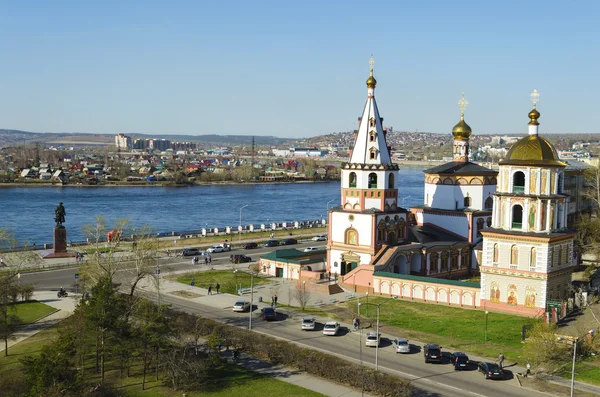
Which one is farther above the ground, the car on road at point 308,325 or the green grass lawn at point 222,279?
the car on road at point 308,325

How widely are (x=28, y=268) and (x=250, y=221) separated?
4638 centimetres

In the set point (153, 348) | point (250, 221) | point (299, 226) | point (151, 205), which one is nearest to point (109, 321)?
point (153, 348)

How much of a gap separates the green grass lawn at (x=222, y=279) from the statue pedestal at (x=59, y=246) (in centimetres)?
1317

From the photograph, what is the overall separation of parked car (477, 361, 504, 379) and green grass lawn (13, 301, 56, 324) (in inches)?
861

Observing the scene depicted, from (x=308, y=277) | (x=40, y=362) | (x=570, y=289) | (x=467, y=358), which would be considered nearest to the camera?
(x=40, y=362)

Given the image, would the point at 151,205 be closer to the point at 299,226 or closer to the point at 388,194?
the point at 299,226

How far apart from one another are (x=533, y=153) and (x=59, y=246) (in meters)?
36.0

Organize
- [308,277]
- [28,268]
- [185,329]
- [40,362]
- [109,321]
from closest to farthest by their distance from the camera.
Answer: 1. [40,362]
2. [109,321]
3. [185,329]
4. [308,277]
5. [28,268]

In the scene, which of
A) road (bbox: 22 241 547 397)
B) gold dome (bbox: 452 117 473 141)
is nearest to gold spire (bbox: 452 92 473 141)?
gold dome (bbox: 452 117 473 141)

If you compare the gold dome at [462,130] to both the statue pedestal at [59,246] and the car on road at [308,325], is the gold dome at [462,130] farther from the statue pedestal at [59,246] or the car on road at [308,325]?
the statue pedestal at [59,246]

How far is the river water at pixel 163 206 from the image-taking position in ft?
294

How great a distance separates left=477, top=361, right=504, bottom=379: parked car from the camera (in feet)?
90.3

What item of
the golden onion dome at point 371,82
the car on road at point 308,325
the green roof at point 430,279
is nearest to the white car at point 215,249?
the green roof at point 430,279

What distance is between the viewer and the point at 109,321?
26938 mm
